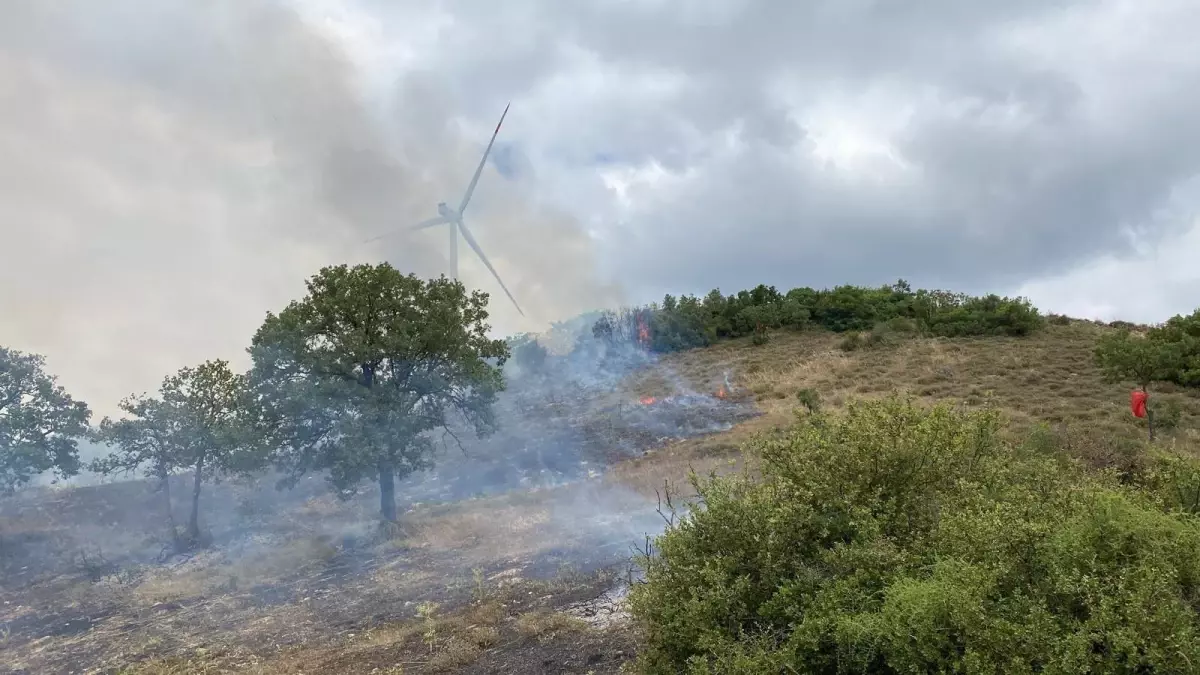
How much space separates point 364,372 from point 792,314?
47685 millimetres

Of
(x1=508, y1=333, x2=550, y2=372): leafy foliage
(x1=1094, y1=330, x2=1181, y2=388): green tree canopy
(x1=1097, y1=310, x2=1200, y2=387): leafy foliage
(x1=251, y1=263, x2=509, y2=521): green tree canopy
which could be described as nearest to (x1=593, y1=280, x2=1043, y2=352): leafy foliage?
(x1=508, y1=333, x2=550, y2=372): leafy foliage

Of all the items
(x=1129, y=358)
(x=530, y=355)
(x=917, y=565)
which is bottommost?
(x=917, y=565)

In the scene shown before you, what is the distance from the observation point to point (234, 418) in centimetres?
3022

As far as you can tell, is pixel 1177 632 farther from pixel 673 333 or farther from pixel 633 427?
pixel 673 333

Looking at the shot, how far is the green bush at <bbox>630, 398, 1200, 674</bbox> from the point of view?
Result: 6480mm

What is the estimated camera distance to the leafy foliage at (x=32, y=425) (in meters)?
32.5

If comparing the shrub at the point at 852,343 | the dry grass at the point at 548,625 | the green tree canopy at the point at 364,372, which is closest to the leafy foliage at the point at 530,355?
the shrub at the point at 852,343

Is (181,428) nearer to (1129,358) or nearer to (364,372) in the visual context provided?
(364,372)

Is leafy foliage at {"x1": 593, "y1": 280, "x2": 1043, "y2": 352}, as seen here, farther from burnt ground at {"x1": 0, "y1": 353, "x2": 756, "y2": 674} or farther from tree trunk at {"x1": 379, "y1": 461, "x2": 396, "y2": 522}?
tree trunk at {"x1": 379, "y1": 461, "x2": 396, "y2": 522}

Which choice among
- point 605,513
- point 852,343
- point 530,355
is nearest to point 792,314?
point 852,343

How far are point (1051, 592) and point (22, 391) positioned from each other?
40.5 meters

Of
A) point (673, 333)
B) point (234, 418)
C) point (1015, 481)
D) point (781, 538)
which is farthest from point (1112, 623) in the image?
point (673, 333)

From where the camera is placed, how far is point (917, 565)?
844 centimetres

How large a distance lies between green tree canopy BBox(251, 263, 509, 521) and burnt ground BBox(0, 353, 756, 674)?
3420 millimetres
